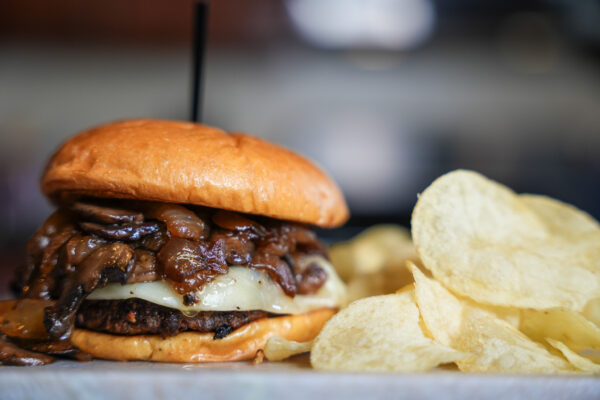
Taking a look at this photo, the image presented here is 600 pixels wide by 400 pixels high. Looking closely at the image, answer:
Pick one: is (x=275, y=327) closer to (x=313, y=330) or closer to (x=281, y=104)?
(x=313, y=330)

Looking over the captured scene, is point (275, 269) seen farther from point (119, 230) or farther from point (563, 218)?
point (563, 218)

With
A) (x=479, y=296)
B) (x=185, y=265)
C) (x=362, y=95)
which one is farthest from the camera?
(x=362, y=95)

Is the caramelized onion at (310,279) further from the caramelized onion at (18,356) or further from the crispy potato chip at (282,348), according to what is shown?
the caramelized onion at (18,356)

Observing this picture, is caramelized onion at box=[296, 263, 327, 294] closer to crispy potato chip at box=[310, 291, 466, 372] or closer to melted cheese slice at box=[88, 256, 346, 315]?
melted cheese slice at box=[88, 256, 346, 315]

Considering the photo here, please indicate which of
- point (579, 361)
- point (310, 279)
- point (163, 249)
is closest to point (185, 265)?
point (163, 249)

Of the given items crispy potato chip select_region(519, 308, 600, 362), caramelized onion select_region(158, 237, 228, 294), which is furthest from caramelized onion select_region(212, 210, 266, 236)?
crispy potato chip select_region(519, 308, 600, 362)

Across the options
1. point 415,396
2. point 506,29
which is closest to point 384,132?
point 506,29
